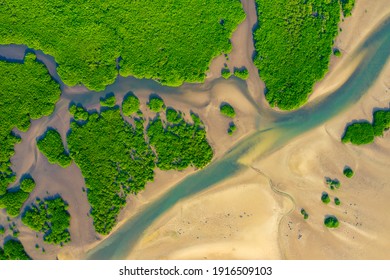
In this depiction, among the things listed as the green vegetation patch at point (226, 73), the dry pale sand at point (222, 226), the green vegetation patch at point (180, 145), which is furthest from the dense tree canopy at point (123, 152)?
the green vegetation patch at point (226, 73)

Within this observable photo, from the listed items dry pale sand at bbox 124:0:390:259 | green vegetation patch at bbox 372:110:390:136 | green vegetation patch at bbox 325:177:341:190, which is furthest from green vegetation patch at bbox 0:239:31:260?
green vegetation patch at bbox 372:110:390:136

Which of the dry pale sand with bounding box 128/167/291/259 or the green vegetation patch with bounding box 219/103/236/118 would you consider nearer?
the dry pale sand with bounding box 128/167/291/259

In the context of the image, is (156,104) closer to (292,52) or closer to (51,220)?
(292,52)

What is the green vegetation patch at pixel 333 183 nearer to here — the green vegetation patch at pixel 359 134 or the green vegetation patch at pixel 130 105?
the green vegetation patch at pixel 359 134

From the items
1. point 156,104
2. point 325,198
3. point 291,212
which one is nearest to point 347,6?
point 325,198

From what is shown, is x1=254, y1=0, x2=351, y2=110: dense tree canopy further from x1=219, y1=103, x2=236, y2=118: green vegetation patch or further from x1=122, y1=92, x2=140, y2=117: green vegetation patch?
x1=122, y1=92, x2=140, y2=117: green vegetation patch

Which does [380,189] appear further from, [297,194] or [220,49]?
[220,49]
